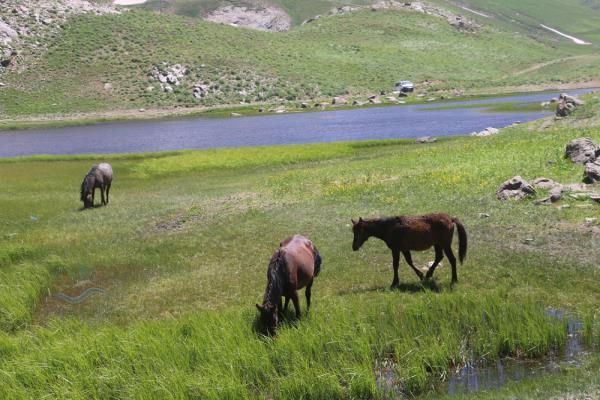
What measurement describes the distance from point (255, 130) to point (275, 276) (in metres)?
74.6

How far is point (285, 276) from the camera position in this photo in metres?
13.5

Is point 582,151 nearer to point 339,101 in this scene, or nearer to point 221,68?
point 339,101

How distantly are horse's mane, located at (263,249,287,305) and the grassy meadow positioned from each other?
91 cm

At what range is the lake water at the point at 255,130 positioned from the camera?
71750 millimetres

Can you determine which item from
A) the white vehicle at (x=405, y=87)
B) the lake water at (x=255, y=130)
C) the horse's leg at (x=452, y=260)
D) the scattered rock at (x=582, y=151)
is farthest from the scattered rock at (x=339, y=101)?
the horse's leg at (x=452, y=260)

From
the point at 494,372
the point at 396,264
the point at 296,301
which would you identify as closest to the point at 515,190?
the point at 396,264

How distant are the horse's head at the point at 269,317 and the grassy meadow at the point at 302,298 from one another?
0.34m

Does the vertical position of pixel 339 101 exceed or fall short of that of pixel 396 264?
it falls short

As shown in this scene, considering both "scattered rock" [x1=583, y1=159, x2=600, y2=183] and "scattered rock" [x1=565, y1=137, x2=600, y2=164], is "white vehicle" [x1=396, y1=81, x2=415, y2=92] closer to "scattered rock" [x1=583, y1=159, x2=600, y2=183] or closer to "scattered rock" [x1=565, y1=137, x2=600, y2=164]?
"scattered rock" [x1=565, y1=137, x2=600, y2=164]

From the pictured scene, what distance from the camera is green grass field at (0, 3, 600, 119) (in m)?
134

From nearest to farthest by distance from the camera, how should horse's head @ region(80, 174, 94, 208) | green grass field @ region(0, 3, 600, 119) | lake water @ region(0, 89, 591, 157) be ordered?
horse's head @ region(80, 174, 94, 208) < lake water @ region(0, 89, 591, 157) < green grass field @ region(0, 3, 600, 119)

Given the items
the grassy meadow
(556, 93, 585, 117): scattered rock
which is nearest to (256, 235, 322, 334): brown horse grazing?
the grassy meadow

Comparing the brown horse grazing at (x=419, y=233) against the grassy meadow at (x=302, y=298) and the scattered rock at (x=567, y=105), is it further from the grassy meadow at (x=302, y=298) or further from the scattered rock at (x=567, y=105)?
the scattered rock at (x=567, y=105)

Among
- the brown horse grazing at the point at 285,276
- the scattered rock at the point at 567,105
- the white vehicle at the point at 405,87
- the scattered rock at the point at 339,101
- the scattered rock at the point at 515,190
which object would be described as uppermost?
the brown horse grazing at the point at 285,276
